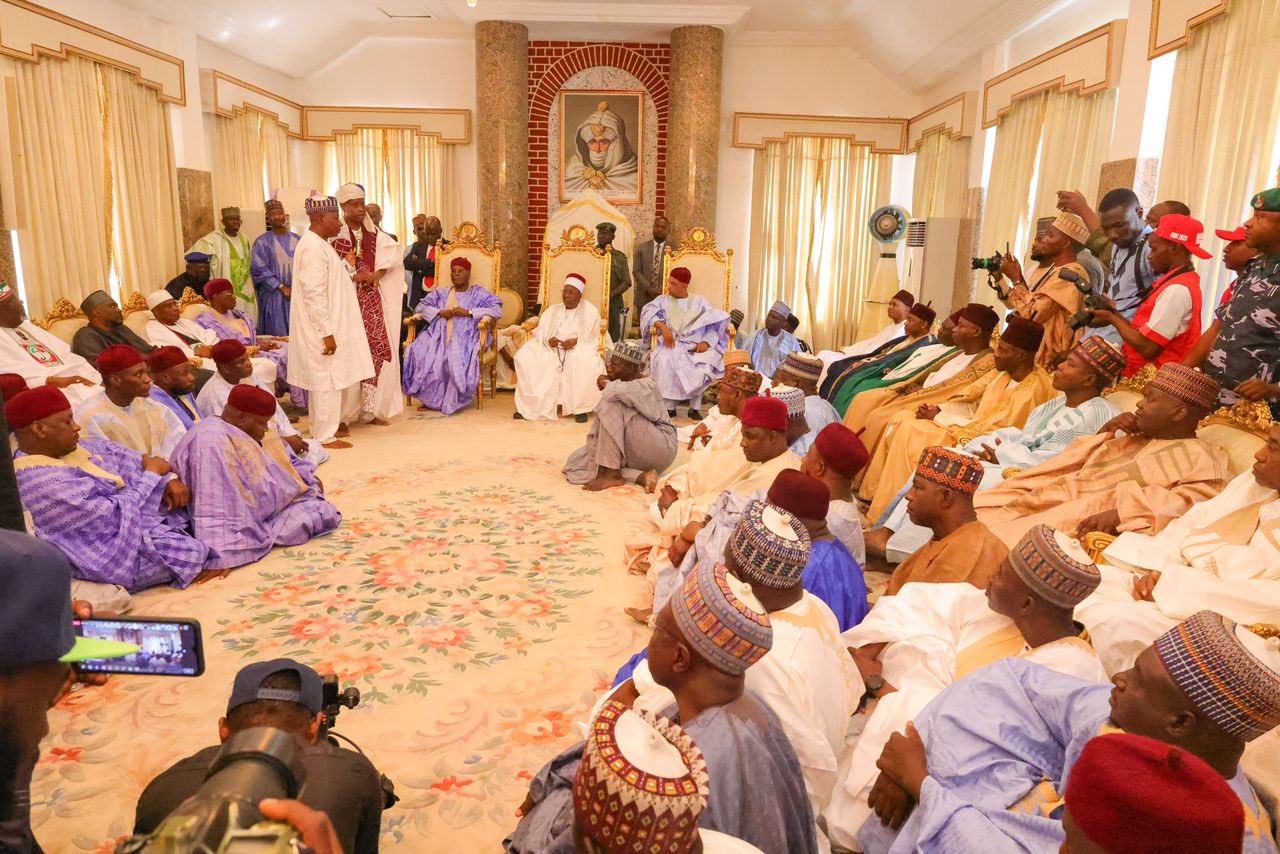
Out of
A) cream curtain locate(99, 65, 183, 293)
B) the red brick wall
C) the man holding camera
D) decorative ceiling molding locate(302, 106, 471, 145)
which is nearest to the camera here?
the man holding camera

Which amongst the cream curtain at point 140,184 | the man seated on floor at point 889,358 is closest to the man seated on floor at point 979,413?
Answer: the man seated on floor at point 889,358

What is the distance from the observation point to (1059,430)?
3.90 metres

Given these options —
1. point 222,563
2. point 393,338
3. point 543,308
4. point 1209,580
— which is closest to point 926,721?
point 1209,580

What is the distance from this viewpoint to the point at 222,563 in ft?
12.2

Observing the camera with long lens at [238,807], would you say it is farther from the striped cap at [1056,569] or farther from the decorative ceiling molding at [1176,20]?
the decorative ceiling molding at [1176,20]

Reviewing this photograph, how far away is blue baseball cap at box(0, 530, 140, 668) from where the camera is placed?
817 mm

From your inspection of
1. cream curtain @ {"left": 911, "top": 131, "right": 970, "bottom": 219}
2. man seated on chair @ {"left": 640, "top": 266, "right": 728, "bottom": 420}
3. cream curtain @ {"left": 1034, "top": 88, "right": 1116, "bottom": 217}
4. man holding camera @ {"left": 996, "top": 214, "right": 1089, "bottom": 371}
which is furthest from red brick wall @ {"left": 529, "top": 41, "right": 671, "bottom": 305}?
man holding camera @ {"left": 996, "top": 214, "right": 1089, "bottom": 371}

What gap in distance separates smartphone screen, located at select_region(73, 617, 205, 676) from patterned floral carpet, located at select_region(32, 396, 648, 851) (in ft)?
4.40

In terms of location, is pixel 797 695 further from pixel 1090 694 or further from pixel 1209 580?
pixel 1209 580

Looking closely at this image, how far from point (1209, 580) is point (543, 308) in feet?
21.2

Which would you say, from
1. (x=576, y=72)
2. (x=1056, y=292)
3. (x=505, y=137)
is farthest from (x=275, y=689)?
(x=576, y=72)

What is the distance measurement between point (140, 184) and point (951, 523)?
7.56 meters

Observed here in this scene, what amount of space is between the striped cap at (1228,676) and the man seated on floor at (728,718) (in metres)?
0.68

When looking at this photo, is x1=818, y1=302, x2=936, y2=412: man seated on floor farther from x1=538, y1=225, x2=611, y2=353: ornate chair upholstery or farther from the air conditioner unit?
x1=538, y1=225, x2=611, y2=353: ornate chair upholstery
